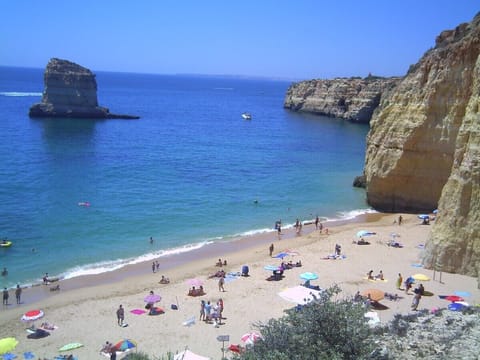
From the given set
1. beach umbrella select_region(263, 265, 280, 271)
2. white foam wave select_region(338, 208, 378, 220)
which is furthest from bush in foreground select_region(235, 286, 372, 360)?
white foam wave select_region(338, 208, 378, 220)

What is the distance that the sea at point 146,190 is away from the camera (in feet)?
93.9

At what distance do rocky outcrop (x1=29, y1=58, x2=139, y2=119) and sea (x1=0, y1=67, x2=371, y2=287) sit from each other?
8694mm

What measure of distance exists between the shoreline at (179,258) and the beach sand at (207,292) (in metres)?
0.06

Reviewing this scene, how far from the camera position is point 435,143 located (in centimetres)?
3222

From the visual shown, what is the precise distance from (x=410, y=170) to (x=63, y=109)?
71.1 m

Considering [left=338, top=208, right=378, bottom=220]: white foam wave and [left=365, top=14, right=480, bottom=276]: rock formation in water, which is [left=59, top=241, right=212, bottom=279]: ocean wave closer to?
[left=338, top=208, right=378, bottom=220]: white foam wave

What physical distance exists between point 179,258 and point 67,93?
7025cm

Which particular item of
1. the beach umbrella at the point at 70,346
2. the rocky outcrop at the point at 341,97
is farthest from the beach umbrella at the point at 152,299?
the rocky outcrop at the point at 341,97

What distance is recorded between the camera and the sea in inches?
1126

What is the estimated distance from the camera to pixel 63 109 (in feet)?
291

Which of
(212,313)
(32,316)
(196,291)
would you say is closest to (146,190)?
(196,291)

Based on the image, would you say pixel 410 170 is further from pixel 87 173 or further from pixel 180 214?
pixel 87 173

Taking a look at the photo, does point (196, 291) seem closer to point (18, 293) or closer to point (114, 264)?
point (114, 264)

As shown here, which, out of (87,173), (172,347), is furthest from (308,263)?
(87,173)
